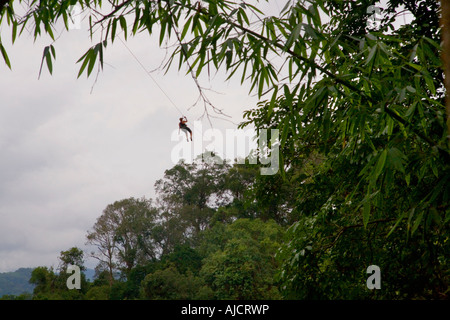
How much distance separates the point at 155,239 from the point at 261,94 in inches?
453

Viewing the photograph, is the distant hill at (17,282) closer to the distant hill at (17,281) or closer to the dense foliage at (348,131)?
the distant hill at (17,281)

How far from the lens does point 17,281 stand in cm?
881

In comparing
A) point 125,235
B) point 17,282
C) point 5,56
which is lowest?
point 17,282

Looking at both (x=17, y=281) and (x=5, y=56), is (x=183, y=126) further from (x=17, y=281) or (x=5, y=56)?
(x=17, y=281)

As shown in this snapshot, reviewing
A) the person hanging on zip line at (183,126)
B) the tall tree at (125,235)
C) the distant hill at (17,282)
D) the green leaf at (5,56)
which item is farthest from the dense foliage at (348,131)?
the tall tree at (125,235)

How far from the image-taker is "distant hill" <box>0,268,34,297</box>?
26.6ft

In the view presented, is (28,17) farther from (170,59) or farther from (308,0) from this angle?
(308,0)

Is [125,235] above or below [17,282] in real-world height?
above

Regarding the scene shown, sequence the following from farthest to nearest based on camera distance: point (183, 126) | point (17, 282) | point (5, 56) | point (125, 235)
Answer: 1. point (125, 235)
2. point (17, 282)
3. point (183, 126)
4. point (5, 56)

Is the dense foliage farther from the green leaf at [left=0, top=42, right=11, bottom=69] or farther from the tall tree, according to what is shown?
the tall tree

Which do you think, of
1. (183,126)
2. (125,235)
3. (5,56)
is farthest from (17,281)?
(5,56)

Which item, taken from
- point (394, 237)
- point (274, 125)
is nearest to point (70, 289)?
point (274, 125)

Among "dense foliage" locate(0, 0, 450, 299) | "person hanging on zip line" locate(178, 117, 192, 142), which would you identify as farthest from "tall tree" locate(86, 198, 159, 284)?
"person hanging on zip line" locate(178, 117, 192, 142)
